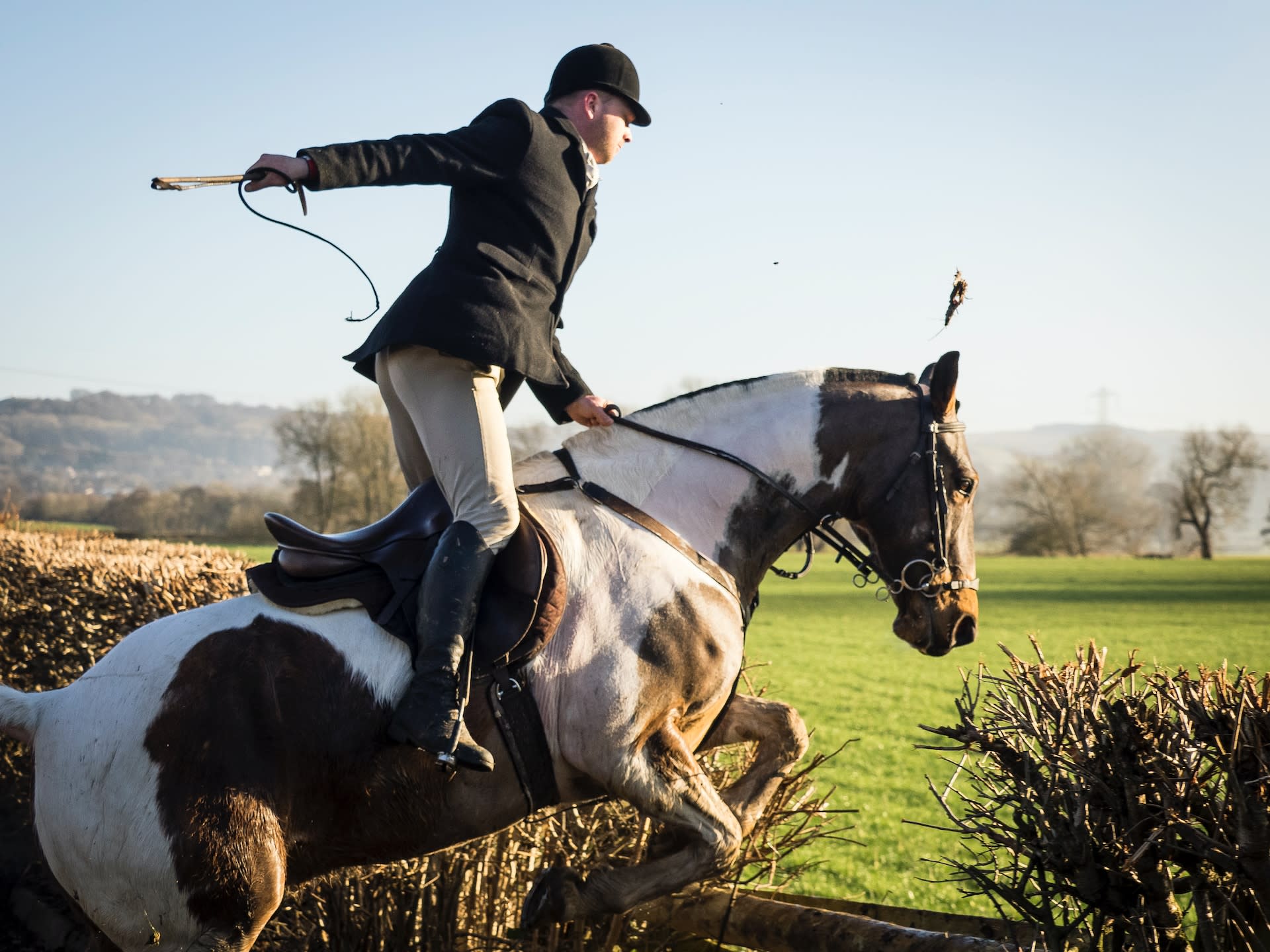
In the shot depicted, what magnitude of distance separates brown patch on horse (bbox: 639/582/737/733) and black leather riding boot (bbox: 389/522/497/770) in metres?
0.57

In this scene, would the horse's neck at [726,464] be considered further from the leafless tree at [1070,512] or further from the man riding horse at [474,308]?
the leafless tree at [1070,512]

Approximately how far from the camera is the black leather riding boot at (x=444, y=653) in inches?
122

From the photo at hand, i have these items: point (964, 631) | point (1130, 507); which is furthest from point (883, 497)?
point (1130, 507)

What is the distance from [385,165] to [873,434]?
6.38ft

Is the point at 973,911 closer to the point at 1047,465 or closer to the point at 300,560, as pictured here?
the point at 300,560

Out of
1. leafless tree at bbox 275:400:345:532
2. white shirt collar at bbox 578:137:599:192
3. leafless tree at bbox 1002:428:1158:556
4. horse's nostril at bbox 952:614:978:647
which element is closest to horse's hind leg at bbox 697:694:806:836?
horse's nostril at bbox 952:614:978:647

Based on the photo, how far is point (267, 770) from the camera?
315 centimetres

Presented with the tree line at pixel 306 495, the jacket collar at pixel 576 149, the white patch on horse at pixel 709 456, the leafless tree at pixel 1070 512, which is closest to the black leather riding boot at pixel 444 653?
the white patch on horse at pixel 709 456

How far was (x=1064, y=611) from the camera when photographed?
28.5 meters

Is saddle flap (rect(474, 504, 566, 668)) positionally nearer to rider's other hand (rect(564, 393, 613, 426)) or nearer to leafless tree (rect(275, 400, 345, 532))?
rider's other hand (rect(564, 393, 613, 426))

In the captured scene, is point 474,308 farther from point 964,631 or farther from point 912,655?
point 912,655

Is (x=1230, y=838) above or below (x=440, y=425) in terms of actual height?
below

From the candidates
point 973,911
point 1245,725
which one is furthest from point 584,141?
point 973,911

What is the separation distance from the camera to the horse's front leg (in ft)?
11.0
